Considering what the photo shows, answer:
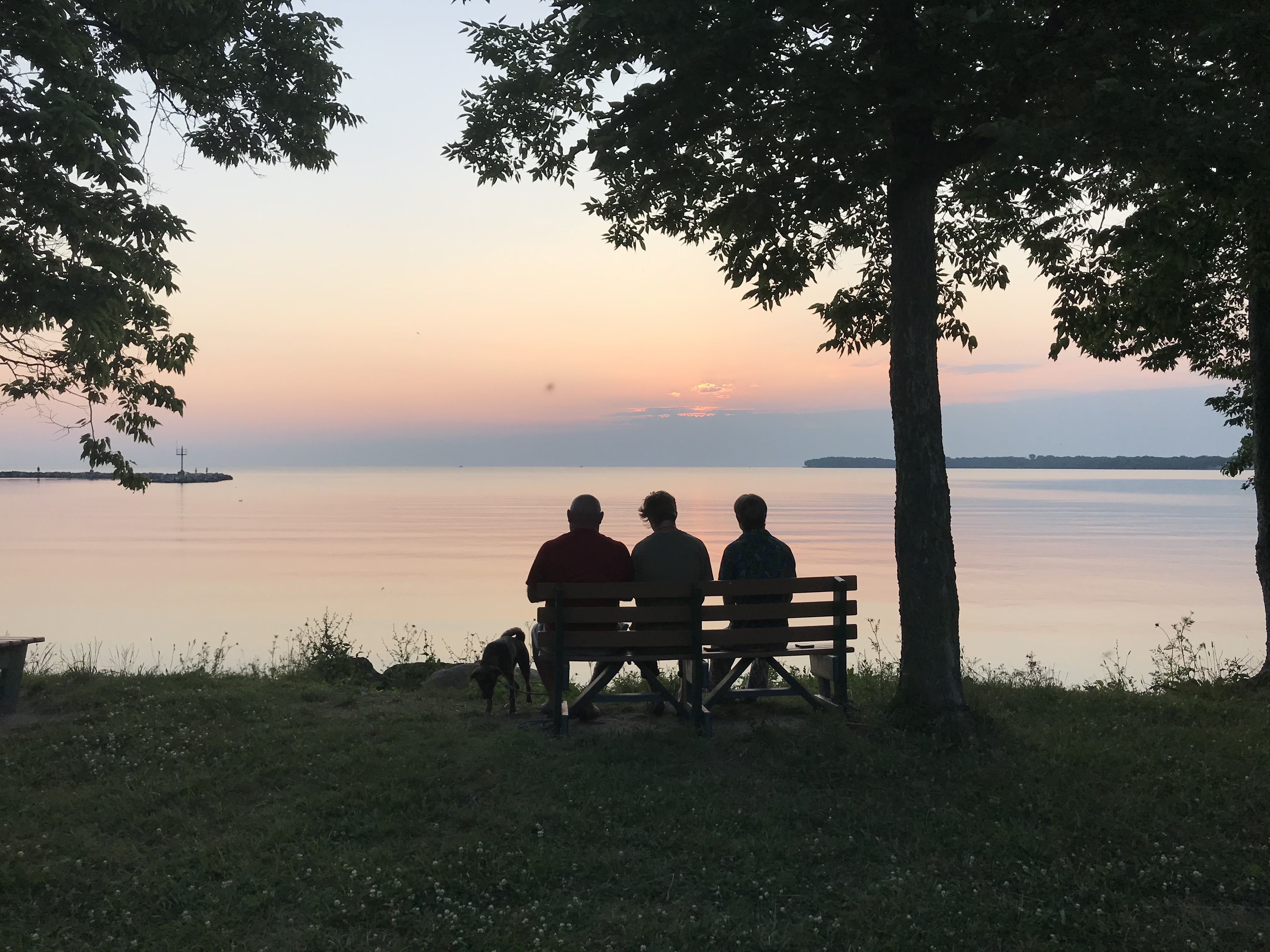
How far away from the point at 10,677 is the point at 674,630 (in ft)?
22.6

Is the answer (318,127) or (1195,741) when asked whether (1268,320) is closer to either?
Answer: (1195,741)

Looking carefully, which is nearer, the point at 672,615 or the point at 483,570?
the point at 672,615

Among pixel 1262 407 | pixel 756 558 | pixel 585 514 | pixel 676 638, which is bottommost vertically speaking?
pixel 676 638

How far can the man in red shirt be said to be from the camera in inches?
351

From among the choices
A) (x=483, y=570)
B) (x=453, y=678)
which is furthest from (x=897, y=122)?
(x=483, y=570)

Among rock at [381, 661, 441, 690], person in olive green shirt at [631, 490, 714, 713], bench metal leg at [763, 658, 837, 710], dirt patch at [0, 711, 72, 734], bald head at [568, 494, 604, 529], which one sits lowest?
rock at [381, 661, 441, 690]

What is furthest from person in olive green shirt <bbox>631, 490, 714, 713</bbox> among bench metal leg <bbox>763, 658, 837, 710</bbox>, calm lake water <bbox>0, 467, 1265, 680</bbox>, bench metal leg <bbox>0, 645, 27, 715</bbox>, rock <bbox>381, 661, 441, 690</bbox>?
calm lake water <bbox>0, 467, 1265, 680</bbox>

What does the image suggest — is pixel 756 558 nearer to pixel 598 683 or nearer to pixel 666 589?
pixel 666 589

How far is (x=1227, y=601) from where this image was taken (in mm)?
30172

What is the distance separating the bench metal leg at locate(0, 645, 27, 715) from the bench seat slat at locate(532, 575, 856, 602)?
5606 mm

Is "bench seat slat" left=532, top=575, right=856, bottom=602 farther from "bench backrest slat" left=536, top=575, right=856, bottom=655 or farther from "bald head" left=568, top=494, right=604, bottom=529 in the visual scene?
"bald head" left=568, top=494, right=604, bottom=529

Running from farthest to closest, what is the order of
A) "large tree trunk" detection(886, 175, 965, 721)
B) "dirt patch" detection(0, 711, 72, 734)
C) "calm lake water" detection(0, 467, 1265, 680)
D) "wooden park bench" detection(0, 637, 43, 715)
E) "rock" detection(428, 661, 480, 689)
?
1. "calm lake water" detection(0, 467, 1265, 680)
2. "rock" detection(428, 661, 480, 689)
3. "wooden park bench" detection(0, 637, 43, 715)
4. "dirt patch" detection(0, 711, 72, 734)
5. "large tree trunk" detection(886, 175, 965, 721)

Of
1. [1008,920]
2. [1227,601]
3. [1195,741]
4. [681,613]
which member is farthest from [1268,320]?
[1227,601]

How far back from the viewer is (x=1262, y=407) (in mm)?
11844
